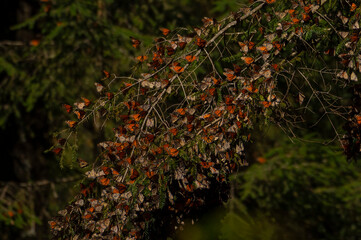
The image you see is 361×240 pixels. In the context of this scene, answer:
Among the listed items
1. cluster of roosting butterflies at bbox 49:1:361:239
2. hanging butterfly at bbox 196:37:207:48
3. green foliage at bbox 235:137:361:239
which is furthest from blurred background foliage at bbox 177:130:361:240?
hanging butterfly at bbox 196:37:207:48

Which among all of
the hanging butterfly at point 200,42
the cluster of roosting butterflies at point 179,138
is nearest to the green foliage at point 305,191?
the cluster of roosting butterflies at point 179,138

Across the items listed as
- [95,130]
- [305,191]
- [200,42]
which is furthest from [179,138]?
[305,191]

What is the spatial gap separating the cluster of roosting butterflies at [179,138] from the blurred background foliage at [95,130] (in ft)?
8.37

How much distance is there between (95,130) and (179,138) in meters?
3.09

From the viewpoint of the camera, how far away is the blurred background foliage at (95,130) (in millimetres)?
4750

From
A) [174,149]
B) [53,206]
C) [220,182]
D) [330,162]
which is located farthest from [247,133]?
[53,206]

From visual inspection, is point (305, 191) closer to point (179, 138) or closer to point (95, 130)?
point (95, 130)

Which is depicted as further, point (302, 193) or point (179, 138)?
point (302, 193)

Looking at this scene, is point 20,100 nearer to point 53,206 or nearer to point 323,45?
point 53,206

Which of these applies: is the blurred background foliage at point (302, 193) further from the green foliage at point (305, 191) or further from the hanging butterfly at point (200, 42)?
the hanging butterfly at point (200, 42)

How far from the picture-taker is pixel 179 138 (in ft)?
5.89

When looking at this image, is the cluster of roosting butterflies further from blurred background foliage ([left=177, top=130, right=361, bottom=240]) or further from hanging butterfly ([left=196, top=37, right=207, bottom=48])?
blurred background foliage ([left=177, top=130, right=361, bottom=240])

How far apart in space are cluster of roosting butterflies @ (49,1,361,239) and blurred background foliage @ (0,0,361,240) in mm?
2550

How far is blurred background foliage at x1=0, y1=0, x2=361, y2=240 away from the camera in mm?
4750
